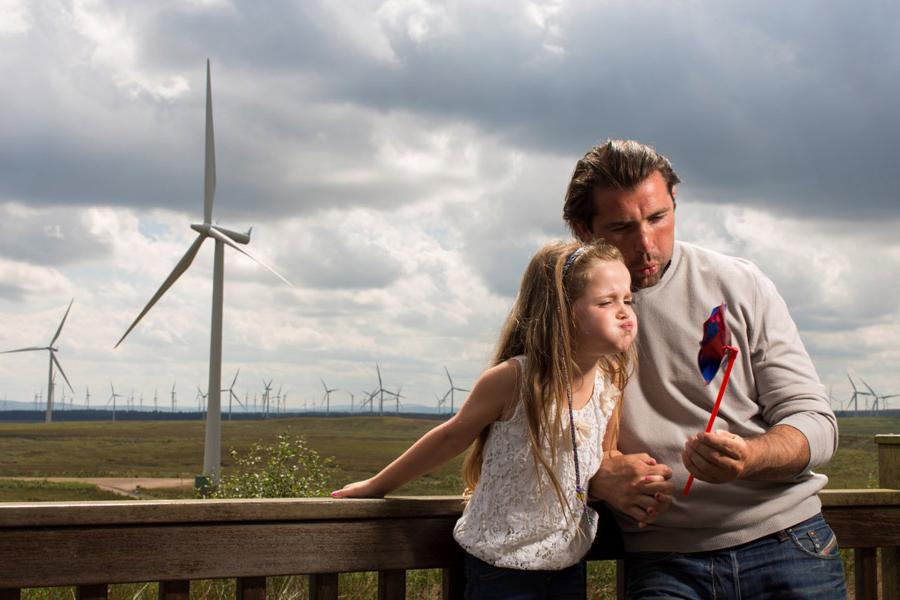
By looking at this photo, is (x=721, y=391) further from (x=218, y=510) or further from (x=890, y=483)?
(x=890, y=483)

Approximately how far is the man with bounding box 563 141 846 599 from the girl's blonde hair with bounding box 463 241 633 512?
14cm

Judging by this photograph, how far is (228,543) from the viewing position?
2.68 m

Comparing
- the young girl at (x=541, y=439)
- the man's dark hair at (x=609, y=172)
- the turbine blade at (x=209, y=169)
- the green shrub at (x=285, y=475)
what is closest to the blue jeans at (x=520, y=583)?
the young girl at (x=541, y=439)

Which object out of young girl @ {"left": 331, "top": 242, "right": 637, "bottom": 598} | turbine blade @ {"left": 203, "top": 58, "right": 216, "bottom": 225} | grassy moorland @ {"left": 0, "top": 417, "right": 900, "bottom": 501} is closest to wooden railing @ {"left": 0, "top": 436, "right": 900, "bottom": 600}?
young girl @ {"left": 331, "top": 242, "right": 637, "bottom": 598}

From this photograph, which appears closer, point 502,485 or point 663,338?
point 502,485

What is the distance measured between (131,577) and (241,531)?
292 mm

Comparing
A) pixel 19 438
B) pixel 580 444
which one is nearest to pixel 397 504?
pixel 580 444

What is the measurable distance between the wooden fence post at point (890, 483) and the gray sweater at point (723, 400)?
0.82 metres

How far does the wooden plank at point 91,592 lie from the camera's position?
2605 millimetres

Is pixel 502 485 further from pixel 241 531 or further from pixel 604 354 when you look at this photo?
pixel 241 531

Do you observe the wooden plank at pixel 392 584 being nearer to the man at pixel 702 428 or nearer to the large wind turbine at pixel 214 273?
the man at pixel 702 428

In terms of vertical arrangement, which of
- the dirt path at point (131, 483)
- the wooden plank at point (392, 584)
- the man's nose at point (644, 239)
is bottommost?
the dirt path at point (131, 483)

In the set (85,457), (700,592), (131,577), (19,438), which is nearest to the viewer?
(131,577)

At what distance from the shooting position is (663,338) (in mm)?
2891
